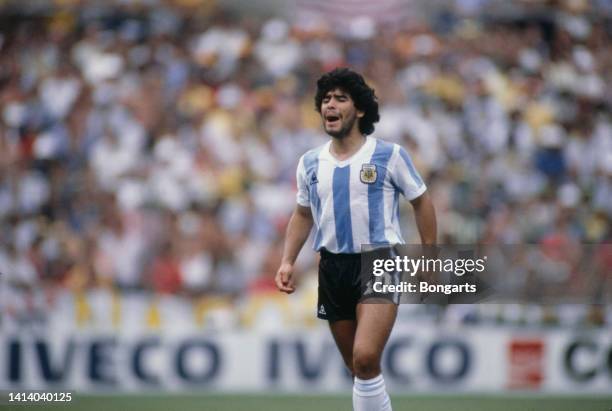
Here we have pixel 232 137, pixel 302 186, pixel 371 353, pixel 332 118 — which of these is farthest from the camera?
pixel 232 137

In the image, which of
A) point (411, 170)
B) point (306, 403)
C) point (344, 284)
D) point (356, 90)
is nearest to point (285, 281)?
point (344, 284)

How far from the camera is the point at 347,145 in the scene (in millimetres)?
5676

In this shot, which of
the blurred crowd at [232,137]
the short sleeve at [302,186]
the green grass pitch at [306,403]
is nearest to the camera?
the short sleeve at [302,186]

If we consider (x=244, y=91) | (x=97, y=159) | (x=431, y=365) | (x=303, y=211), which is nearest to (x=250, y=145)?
(x=244, y=91)

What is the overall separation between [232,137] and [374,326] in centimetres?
640

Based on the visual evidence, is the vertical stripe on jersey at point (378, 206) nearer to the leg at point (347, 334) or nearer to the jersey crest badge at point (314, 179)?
the jersey crest badge at point (314, 179)

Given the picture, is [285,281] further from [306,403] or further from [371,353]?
[306,403]

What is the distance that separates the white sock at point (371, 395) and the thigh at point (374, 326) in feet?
0.52

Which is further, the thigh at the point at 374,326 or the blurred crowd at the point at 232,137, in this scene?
the blurred crowd at the point at 232,137

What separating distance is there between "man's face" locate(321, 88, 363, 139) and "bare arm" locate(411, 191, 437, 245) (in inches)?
20.7

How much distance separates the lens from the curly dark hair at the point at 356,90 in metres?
5.66

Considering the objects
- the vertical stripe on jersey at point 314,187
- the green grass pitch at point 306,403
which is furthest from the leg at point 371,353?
the green grass pitch at point 306,403

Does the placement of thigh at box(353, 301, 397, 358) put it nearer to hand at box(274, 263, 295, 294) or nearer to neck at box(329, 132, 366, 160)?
hand at box(274, 263, 295, 294)

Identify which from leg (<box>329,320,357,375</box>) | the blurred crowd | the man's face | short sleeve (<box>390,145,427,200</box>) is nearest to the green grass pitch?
the blurred crowd
